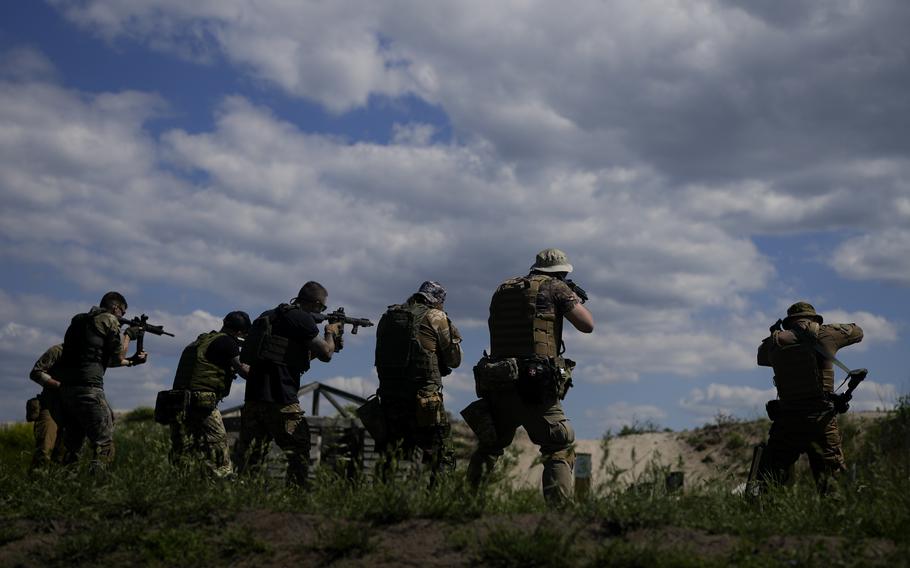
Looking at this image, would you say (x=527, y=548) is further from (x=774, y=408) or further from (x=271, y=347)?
(x=774, y=408)

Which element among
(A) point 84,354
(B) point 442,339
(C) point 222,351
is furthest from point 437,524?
(A) point 84,354

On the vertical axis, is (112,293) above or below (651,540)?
above

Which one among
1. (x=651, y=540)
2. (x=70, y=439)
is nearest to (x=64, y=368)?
(x=70, y=439)

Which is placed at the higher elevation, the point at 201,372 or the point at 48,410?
the point at 201,372

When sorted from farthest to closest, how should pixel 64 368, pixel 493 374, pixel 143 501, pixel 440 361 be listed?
pixel 64 368
pixel 440 361
pixel 493 374
pixel 143 501

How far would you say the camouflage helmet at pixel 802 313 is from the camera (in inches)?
344

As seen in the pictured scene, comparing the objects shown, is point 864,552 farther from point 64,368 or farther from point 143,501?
point 64,368

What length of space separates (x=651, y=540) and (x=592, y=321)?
2.25 metres

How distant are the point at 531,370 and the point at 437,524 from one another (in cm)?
156

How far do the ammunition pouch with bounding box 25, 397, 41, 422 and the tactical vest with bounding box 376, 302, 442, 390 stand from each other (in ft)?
22.0

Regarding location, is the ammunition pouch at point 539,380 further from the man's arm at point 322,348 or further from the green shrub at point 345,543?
the man's arm at point 322,348

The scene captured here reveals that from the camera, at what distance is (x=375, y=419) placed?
8.24 metres

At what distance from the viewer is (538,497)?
6.81m

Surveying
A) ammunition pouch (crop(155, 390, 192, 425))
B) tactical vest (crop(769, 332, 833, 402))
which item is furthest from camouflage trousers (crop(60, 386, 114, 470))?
tactical vest (crop(769, 332, 833, 402))
